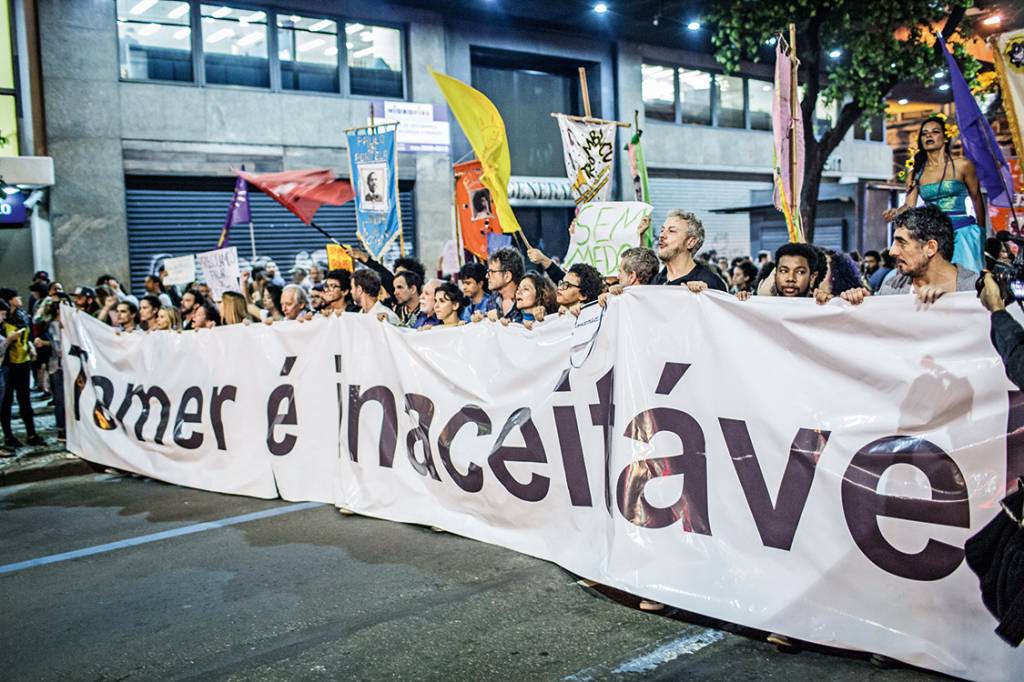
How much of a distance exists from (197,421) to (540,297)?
127 inches

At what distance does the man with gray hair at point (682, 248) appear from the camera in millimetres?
→ 5703

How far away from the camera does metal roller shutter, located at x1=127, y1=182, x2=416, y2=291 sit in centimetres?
1825

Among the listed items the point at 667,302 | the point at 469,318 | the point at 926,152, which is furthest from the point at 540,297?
the point at 926,152

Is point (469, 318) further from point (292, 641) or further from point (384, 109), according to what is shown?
point (384, 109)

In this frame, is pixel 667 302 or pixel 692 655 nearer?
pixel 692 655

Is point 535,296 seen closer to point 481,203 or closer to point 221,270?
point 481,203

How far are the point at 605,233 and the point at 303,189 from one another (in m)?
4.73

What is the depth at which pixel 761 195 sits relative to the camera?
1069 inches

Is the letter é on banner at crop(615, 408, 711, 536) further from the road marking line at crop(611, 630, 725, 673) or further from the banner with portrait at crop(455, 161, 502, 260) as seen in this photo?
the banner with portrait at crop(455, 161, 502, 260)

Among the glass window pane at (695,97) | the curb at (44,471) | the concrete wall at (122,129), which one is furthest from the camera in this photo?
the glass window pane at (695,97)

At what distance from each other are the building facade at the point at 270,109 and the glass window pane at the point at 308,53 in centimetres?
4

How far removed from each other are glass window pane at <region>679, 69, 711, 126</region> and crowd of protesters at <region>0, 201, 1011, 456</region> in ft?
49.7

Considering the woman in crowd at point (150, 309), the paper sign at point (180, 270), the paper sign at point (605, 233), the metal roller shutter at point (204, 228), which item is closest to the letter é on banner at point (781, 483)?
the paper sign at point (605, 233)

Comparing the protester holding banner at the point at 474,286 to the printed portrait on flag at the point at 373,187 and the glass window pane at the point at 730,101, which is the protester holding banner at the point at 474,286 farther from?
the glass window pane at the point at 730,101
